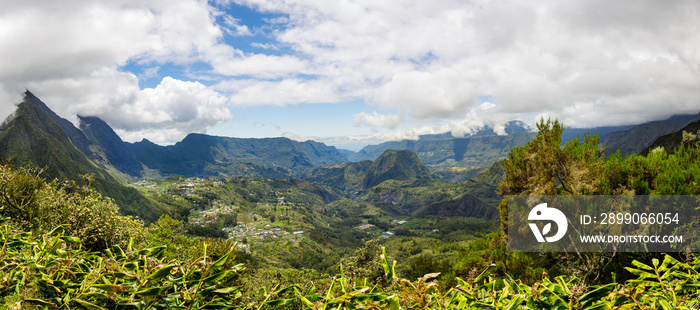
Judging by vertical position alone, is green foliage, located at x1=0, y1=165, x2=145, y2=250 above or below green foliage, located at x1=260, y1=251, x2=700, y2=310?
below

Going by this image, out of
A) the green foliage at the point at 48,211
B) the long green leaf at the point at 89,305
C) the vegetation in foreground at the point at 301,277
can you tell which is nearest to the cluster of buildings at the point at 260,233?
the vegetation in foreground at the point at 301,277

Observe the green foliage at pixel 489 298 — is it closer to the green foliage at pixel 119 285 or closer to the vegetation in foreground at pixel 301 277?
the vegetation in foreground at pixel 301 277

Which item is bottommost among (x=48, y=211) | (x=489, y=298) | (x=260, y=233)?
(x=260, y=233)

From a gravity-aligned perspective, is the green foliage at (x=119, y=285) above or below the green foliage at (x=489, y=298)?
above

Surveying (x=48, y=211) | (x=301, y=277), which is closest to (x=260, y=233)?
(x=48, y=211)

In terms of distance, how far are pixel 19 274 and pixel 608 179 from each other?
17.2 metres

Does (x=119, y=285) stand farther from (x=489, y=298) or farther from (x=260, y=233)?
(x=260, y=233)

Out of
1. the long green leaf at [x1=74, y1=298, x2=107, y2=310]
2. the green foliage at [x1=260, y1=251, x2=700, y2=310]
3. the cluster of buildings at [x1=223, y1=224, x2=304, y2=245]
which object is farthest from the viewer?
the cluster of buildings at [x1=223, y1=224, x2=304, y2=245]

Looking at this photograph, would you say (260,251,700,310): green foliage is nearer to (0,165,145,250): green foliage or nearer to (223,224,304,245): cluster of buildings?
(0,165,145,250): green foliage

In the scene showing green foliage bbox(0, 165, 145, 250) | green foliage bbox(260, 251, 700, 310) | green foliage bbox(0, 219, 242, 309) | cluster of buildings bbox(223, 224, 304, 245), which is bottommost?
cluster of buildings bbox(223, 224, 304, 245)

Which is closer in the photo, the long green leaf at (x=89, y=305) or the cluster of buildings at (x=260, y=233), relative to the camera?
the long green leaf at (x=89, y=305)

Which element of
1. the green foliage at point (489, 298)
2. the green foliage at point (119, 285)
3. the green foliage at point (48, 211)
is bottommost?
the green foliage at point (48, 211)

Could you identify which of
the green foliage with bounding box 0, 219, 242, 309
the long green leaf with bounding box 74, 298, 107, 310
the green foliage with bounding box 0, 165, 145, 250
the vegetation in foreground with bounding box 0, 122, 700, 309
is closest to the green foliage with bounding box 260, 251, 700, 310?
the vegetation in foreground with bounding box 0, 122, 700, 309

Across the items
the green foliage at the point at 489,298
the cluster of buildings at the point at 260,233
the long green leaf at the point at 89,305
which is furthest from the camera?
the cluster of buildings at the point at 260,233
